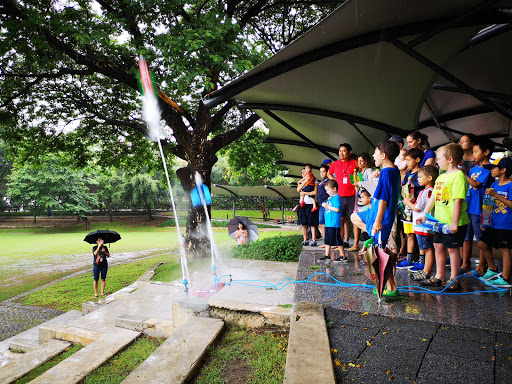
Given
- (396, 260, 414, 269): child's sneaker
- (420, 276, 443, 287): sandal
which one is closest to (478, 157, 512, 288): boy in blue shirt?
(420, 276, 443, 287): sandal

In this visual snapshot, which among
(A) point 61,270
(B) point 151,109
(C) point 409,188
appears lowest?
(A) point 61,270

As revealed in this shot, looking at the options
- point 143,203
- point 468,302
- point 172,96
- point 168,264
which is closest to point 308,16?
point 172,96

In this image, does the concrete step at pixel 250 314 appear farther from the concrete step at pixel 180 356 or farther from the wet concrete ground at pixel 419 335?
the wet concrete ground at pixel 419 335

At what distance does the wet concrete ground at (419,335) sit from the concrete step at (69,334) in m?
3.61

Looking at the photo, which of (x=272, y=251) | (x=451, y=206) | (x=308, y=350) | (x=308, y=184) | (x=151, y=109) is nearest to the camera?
(x=308, y=350)

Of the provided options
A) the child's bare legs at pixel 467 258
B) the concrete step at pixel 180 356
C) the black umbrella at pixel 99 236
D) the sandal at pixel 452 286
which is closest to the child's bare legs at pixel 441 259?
the sandal at pixel 452 286

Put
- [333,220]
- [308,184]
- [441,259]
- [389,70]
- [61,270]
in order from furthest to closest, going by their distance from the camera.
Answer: [61,270] → [308,184] → [333,220] → [389,70] → [441,259]

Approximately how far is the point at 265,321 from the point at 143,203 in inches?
1433

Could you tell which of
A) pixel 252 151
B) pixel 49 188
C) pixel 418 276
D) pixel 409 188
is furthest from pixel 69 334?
pixel 49 188

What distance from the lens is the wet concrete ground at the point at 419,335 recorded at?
2.01 m

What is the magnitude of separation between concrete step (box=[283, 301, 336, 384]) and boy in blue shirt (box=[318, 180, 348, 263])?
235cm

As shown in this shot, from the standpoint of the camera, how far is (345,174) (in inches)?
254

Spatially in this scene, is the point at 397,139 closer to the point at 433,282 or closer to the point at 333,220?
the point at 333,220

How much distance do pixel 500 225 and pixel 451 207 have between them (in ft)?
2.84
